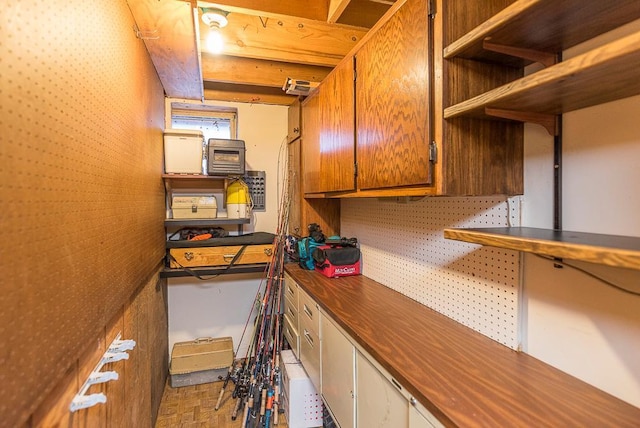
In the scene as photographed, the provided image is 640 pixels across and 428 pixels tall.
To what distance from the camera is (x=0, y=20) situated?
585mm

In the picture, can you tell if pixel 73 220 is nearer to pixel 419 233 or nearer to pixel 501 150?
pixel 501 150

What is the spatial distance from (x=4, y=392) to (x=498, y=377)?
3.96 ft

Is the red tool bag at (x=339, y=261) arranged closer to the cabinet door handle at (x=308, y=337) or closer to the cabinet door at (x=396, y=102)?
Result: the cabinet door handle at (x=308, y=337)

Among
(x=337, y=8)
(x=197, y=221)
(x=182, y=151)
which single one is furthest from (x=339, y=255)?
(x=337, y=8)

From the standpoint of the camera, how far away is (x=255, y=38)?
6.98 ft

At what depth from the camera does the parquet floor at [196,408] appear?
2.19 m

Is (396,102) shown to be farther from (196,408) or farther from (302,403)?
(196,408)

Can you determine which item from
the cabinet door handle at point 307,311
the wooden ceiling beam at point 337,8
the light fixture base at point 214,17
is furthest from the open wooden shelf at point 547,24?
the cabinet door handle at point 307,311

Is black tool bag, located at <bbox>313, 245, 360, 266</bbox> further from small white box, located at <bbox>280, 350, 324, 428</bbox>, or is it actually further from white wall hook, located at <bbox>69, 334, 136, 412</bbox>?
white wall hook, located at <bbox>69, 334, 136, 412</bbox>

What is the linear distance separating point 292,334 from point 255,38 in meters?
2.12

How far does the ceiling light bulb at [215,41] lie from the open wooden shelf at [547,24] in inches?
60.0

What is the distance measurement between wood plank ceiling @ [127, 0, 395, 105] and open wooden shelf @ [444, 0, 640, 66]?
1.07 metres

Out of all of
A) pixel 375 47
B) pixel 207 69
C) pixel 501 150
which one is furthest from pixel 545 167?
pixel 207 69

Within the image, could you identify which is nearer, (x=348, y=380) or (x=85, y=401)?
(x=85, y=401)
